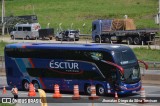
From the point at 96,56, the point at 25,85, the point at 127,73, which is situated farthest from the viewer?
the point at 25,85

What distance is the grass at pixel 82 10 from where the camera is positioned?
3189 inches

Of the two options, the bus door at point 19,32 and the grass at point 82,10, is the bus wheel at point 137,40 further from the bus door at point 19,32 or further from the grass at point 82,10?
the bus door at point 19,32

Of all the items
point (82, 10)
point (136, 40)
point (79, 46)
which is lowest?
point (136, 40)

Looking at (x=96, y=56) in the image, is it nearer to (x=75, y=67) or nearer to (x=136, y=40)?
→ (x=75, y=67)

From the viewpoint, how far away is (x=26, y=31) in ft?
234

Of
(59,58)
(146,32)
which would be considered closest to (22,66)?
(59,58)

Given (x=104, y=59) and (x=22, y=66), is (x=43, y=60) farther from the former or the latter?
(x=104, y=59)

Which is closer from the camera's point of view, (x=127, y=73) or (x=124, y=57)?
(x=127, y=73)

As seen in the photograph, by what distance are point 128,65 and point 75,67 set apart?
132 inches

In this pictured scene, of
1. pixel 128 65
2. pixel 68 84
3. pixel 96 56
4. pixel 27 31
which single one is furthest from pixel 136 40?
pixel 128 65

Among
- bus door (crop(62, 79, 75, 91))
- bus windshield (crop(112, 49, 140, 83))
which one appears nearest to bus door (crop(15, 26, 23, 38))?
bus door (crop(62, 79, 75, 91))

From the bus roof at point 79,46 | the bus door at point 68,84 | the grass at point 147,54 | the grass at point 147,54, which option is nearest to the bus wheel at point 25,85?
the bus roof at point 79,46

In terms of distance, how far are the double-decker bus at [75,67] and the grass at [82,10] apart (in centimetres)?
4004

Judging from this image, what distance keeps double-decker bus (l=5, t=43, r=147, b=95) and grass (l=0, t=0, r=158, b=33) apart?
131 feet
